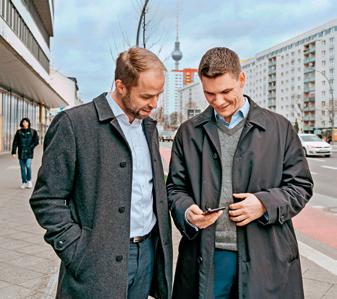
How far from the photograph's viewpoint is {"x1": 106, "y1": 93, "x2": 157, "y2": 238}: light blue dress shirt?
2010 millimetres

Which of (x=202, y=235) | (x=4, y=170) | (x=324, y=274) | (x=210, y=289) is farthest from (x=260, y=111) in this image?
(x=4, y=170)

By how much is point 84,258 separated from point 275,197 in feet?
3.01

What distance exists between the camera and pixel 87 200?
1.89 meters

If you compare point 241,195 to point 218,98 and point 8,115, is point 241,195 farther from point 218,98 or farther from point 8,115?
point 8,115

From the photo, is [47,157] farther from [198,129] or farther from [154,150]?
[198,129]

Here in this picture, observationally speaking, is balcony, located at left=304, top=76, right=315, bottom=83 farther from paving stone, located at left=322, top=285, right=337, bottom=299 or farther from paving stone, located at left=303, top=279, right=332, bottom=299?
paving stone, located at left=322, top=285, right=337, bottom=299

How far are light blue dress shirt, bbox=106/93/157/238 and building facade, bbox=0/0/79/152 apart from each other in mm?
11091

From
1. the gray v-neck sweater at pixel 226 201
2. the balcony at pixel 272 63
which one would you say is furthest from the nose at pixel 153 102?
the balcony at pixel 272 63

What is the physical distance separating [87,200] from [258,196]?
30.8 inches

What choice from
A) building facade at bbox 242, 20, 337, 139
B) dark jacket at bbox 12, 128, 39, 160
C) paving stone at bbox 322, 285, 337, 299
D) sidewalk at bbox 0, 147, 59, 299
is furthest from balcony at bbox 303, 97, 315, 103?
paving stone at bbox 322, 285, 337, 299

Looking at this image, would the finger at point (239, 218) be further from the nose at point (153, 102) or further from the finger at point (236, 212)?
the nose at point (153, 102)

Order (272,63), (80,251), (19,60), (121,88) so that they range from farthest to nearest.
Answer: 1. (272,63)
2. (19,60)
3. (121,88)
4. (80,251)

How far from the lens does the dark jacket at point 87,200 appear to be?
1.87 m

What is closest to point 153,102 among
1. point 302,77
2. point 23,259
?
point 23,259
